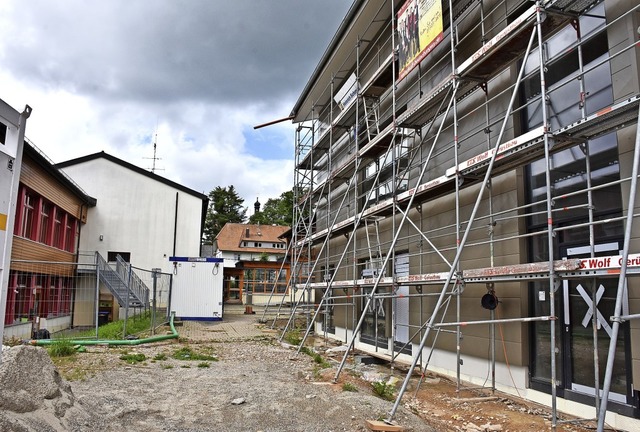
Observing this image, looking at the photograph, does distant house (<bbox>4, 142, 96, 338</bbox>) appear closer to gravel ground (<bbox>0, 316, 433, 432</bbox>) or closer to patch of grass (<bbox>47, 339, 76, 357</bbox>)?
patch of grass (<bbox>47, 339, 76, 357</bbox>)

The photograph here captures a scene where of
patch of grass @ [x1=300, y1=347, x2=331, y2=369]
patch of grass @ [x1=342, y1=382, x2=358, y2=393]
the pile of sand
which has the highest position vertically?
the pile of sand

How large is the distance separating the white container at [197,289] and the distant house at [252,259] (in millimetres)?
7825

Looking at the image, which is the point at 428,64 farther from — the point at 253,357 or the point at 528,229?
the point at 253,357

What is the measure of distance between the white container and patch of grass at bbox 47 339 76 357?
35.0ft

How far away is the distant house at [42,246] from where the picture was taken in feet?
41.9

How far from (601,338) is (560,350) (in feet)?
2.24

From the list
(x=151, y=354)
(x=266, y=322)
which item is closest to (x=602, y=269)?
(x=151, y=354)

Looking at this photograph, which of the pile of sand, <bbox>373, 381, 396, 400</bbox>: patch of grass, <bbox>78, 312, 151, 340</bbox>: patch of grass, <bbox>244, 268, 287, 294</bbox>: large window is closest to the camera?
the pile of sand

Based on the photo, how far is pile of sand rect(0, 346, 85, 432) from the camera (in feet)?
12.7

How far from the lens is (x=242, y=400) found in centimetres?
634

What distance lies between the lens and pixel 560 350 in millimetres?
6391

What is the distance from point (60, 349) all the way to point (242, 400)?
4903mm

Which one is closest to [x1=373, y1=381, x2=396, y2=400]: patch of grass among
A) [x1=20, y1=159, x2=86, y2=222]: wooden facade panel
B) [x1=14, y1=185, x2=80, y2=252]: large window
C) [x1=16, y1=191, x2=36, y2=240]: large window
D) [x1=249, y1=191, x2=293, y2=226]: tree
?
[x1=14, y1=185, x2=80, y2=252]: large window

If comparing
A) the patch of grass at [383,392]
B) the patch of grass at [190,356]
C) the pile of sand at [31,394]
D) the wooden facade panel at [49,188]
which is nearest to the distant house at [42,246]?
the wooden facade panel at [49,188]
